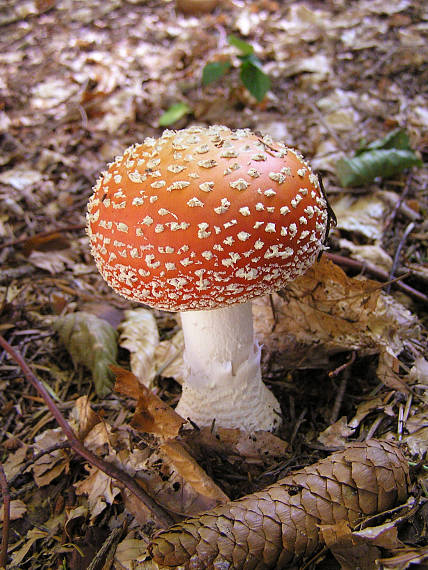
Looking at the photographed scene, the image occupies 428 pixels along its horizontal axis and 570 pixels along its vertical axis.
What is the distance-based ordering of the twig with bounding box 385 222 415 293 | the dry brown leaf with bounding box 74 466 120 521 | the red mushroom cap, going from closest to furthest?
1. the red mushroom cap
2. the dry brown leaf with bounding box 74 466 120 521
3. the twig with bounding box 385 222 415 293

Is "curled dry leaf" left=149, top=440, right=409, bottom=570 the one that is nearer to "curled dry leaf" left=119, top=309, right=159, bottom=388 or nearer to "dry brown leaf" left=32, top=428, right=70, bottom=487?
"dry brown leaf" left=32, top=428, right=70, bottom=487

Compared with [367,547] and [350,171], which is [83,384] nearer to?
[367,547]

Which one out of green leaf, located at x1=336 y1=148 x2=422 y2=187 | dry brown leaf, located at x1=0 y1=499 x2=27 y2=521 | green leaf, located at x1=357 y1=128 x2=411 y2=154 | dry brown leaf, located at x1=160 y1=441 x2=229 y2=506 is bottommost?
dry brown leaf, located at x1=0 y1=499 x2=27 y2=521

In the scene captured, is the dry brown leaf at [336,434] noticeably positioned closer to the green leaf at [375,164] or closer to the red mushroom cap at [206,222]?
the red mushroom cap at [206,222]

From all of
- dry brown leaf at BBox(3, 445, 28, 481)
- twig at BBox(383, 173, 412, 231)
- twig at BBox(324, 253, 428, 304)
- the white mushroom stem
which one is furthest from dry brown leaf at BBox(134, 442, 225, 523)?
twig at BBox(383, 173, 412, 231)

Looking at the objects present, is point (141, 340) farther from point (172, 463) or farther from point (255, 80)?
point (255, 80)

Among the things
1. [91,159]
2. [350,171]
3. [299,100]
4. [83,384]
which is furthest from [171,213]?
[299,100]

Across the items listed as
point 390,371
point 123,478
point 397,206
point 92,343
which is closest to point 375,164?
point 397,206
